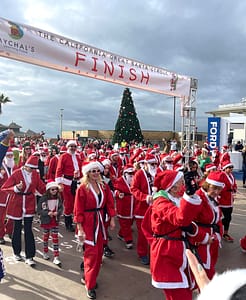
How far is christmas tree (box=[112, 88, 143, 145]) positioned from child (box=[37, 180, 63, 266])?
27652 millimetres

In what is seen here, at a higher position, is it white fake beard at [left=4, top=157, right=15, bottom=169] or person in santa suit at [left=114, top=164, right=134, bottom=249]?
white fake beard at [left=4, top=157, right=15, bottom=169]

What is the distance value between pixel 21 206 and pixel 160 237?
2898 millimetres

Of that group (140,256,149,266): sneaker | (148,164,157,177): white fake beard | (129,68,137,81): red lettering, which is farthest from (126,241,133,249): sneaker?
(129,68,137,81): red lettering

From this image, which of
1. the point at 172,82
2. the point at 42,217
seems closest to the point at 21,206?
the point at 42,217

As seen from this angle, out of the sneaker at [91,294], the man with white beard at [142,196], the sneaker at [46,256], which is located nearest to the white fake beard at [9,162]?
the sneaker at [46,256]

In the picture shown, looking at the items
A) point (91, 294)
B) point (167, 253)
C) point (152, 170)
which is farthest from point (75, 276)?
point (152, 170)

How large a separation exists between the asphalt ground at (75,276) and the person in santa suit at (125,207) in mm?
223

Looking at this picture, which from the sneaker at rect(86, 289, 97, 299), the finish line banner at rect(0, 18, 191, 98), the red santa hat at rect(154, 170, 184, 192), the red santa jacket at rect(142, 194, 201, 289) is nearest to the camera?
the red santa jacket at rect(142, 194, 201, 289)

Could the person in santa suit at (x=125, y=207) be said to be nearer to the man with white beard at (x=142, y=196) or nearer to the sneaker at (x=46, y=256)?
the man with white beard at (x=142, y=196)

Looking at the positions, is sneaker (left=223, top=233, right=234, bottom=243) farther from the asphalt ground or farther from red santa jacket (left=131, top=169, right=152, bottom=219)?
red santa jacket (left=131, top=169, right=152, bottom=219)

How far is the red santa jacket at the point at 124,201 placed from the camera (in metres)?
6.20

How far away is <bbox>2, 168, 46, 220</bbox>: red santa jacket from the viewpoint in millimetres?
5180

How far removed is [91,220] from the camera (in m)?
4.26

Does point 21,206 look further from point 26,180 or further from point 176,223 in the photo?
point 176,223
